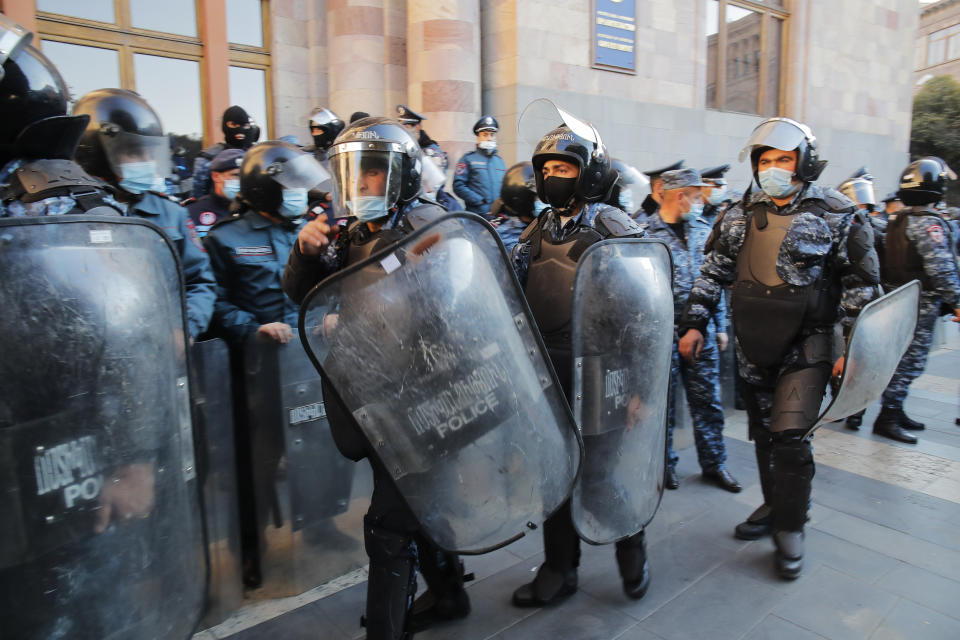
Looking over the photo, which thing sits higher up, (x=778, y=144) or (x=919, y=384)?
(x=778, y=144)


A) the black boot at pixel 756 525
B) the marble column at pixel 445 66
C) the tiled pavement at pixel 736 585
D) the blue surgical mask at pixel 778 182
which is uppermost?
the marble column at pixel 445 66

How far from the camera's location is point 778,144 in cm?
296

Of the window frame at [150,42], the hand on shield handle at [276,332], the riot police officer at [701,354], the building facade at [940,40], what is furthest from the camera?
the building facade at [940,40]

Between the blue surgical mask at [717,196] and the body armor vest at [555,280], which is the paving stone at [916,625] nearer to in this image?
the body armor vest at [555,280]

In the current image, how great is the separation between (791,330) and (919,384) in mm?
4740

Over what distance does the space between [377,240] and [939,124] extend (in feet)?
89.6

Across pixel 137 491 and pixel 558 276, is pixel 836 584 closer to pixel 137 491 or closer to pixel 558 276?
pixel 558 276

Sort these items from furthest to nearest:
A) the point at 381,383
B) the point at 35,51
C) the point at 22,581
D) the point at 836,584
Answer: the point at 836,584 < the point at 35,51 < the point at 381,383 < the point at 22,581

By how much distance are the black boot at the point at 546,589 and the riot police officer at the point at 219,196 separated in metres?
2.62

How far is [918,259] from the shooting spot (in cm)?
495

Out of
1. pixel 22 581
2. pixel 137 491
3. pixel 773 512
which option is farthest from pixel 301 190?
pixel 773 512

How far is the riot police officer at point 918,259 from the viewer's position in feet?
15.5

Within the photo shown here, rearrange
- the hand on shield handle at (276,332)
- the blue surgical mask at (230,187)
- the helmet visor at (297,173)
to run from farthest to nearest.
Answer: the blue surgical mask at (230,187)
the helmet visor at (297,173)
the hand on shield handle at (276,332)

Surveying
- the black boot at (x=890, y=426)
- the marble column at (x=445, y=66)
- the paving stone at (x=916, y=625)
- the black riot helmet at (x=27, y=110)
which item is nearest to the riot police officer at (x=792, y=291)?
the paving stone at (x=916, y=625)
